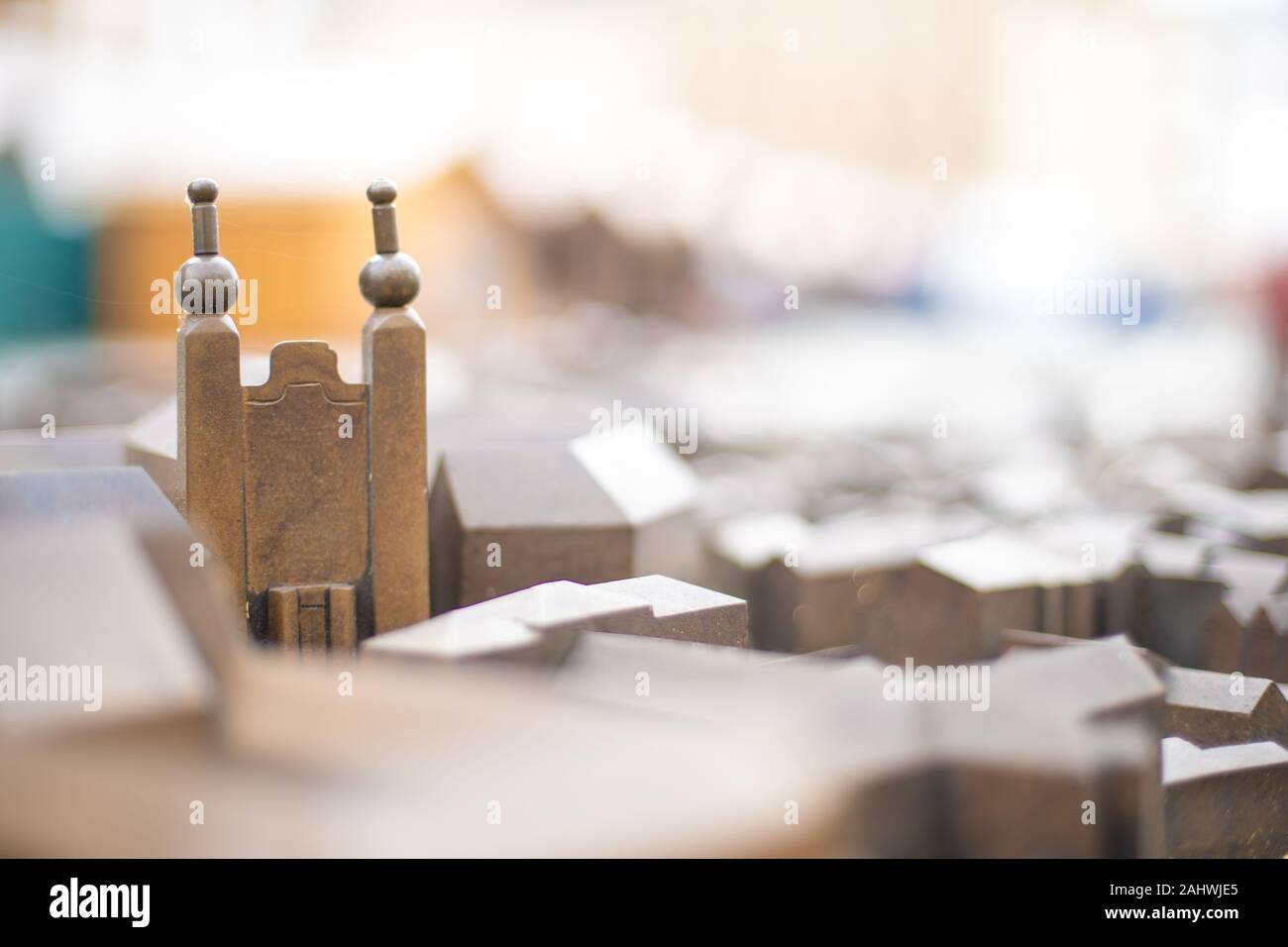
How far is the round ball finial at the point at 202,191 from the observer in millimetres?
3281

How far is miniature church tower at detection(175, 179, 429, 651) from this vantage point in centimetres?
328

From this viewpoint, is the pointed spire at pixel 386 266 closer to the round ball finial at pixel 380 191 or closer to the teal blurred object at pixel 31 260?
the round ball finial at pixel 380 191

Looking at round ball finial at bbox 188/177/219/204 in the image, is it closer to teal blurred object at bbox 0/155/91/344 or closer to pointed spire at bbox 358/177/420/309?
pointed spire at bbox 358/177/420/309

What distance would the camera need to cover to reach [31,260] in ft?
46.3

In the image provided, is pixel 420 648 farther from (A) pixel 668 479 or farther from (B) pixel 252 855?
(A) pixel 668 479

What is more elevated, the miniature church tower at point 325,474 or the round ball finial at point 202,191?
the round ball finial at point 202,191

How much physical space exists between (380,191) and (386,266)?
0.23 meters

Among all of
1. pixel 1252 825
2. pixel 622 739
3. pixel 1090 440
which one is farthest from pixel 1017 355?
pixel 622 739

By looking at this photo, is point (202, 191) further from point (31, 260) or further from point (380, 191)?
point (31, 260)

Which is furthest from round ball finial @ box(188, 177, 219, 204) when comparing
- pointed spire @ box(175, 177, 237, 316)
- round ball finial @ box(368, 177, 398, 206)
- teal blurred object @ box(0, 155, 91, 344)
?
teal blurred object @ box(0, 155, 91, 344)

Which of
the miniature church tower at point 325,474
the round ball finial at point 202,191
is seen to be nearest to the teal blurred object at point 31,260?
the round ball finial at point 202,191

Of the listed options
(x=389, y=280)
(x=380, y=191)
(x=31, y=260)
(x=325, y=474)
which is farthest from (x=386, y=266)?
(x=31, y=260)

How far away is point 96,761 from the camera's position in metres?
1.84

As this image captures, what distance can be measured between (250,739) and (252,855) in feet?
0.78
